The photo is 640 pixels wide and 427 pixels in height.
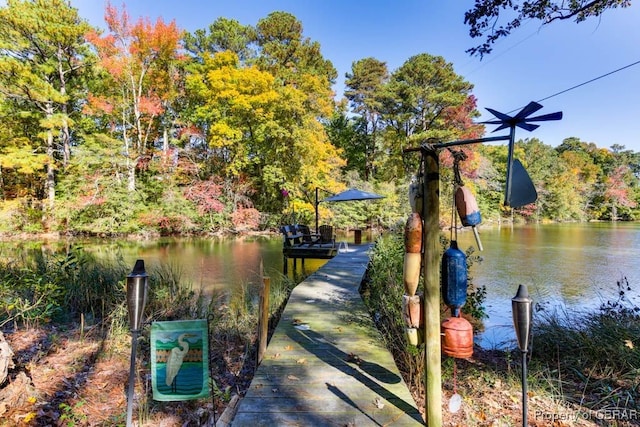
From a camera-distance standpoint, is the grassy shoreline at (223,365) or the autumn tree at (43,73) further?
the autumn tree at (43,73)

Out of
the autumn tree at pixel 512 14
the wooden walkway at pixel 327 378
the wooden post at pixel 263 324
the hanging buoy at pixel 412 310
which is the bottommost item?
the wooden walkway at pixel 327 378

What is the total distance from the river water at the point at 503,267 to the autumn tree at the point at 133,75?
6.94 metres

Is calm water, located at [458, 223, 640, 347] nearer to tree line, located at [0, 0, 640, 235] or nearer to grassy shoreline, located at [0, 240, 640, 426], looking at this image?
grassy shoreline, located at [0, 240, 640, 426]

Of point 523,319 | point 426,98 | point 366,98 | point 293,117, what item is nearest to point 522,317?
point 523,319

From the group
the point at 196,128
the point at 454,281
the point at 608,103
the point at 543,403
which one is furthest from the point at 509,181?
the point at 196,128

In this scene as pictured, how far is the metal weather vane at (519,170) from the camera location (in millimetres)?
1720

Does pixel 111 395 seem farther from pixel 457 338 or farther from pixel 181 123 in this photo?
pixel 181 123

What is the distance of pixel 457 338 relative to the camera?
195 cm

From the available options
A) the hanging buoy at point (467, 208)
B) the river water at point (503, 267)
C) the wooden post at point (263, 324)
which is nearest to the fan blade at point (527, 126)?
the hanging buoy at point (467, 208)

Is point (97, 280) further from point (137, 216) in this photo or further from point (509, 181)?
point (137, 216)

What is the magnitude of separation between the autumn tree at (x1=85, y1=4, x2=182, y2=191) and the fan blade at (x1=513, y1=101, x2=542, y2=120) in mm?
18383

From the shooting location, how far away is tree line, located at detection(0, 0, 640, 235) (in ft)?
51.7

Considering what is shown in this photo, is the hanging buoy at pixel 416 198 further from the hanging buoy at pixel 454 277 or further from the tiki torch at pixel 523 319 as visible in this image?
the tiki torch at pixel 523 319

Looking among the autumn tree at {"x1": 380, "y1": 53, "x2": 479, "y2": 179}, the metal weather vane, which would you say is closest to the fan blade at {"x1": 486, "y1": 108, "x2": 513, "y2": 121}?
the metal weather vane
